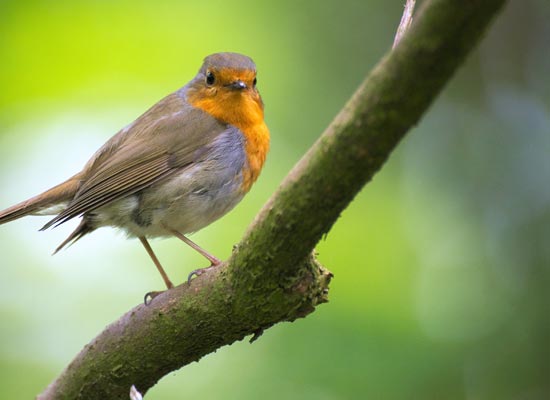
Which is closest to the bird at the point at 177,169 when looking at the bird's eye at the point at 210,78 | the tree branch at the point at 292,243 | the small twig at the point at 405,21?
the bird's eye at the point at 210,78

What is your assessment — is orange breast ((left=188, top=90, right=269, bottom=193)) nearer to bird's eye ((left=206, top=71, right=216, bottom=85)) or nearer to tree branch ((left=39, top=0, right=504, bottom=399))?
bird's eye ((left=206, top=71, right=216, bottom=85))

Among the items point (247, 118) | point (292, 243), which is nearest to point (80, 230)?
point (247, 118)

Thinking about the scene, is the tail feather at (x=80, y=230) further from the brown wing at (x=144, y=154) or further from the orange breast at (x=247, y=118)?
the orange breast at (x=247, y=118)

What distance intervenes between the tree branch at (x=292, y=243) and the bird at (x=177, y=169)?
2.79ft

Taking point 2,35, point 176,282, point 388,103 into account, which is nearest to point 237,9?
point 2,35

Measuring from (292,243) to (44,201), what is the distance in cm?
241

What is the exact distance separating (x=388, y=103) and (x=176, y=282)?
2868 mm

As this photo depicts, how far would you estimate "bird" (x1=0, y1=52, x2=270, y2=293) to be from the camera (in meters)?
4.33

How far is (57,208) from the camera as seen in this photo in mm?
4629

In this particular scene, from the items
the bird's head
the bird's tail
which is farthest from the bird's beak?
the bird's tail

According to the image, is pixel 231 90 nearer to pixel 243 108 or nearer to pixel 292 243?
pixel 243 108

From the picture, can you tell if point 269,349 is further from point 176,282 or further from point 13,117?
point 13,117

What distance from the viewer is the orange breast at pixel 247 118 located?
447 centimetres

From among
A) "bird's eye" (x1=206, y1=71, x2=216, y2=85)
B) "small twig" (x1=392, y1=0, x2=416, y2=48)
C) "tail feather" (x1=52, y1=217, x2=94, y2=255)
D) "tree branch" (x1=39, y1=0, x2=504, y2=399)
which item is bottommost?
"tree branch" (x1=39, y1=0, x2=504, y2=399)
